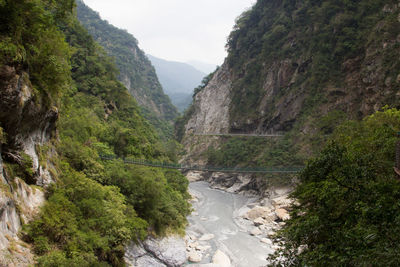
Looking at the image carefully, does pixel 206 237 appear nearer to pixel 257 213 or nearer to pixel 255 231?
pixel 255 231

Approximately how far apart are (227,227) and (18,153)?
14180mm

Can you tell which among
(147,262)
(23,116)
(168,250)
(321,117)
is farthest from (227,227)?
(23,116)

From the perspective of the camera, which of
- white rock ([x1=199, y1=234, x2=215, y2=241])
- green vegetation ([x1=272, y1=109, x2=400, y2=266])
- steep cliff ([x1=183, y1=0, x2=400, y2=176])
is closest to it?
green vegetation ([x1=272, y1=109, x2=400, y2=266])

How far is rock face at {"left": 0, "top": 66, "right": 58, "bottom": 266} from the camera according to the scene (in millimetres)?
5613

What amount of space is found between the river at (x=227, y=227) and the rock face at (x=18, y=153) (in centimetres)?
871

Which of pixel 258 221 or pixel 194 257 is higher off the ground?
pixel 258 221

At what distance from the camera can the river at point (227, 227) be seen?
14.0 meters

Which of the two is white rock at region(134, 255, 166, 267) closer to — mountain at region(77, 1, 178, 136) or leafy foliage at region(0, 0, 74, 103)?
leafy foliage at region(0, 0, 74, 103)

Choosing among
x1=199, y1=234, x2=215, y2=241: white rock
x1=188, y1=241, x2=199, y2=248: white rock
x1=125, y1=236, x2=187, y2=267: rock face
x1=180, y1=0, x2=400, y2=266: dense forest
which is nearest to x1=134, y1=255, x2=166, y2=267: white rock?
x1=125, y1=236, x2=187, y2=267: rock face

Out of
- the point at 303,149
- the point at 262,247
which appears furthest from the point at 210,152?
the point at 262,247

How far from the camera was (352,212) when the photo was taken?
5.56 metres

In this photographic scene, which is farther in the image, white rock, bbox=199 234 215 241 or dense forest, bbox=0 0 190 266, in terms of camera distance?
white rock, bbox=199 234 215 241

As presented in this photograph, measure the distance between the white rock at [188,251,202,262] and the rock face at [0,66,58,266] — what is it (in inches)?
298

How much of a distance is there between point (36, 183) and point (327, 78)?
2626cm
